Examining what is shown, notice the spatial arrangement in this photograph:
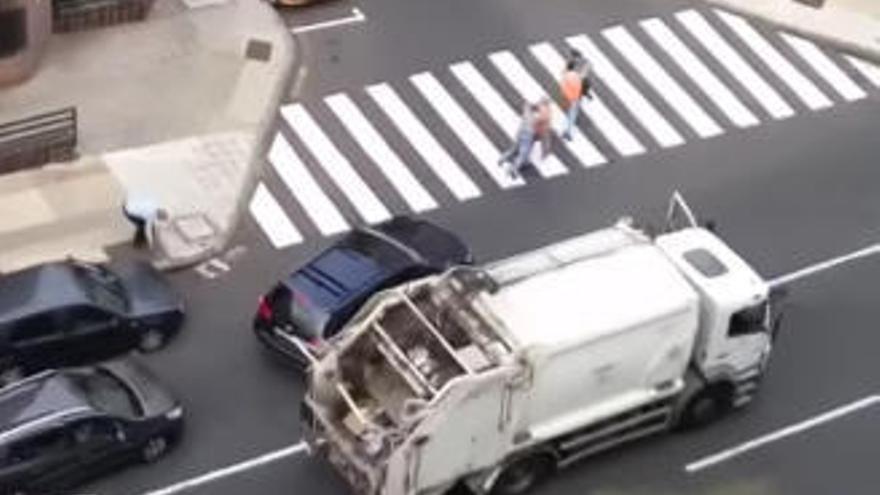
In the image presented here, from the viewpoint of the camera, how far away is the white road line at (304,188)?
34.6 metres

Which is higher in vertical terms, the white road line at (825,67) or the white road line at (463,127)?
the white road line at (825,67)

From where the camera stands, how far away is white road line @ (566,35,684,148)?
3731cm

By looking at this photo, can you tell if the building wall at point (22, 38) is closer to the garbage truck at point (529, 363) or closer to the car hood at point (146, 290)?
the car hood at point (146, 290)

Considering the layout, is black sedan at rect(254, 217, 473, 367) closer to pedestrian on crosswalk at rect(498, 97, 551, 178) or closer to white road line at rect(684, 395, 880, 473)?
pedestrian on crosswalk at rect(498, 97, 551, 178)

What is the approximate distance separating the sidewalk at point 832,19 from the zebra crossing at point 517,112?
0.26 m

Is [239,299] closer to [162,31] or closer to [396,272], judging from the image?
[396,272]

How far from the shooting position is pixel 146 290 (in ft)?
104

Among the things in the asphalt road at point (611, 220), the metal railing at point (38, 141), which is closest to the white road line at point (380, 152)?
the asphalt road at point (611, 220)

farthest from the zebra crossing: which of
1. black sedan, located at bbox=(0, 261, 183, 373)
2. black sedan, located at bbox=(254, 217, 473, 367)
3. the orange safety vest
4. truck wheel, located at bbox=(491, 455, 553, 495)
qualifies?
truck wheel, located at bbox=(491, 455, 553, 495)

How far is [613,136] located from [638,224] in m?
3.43

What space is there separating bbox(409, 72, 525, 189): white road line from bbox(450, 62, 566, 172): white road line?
1.57ft

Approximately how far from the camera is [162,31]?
128 ft

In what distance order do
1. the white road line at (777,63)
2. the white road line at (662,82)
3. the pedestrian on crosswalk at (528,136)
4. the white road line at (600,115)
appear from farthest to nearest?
1. the white road line at (777,63)
2. the white road line at (662,82)
3. the white road line at (600,115)
4. the pedestrian on crosswalk at (528,136)

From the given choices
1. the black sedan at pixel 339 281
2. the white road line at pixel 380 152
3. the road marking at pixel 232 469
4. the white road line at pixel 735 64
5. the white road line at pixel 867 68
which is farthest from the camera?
the white road line at pixel 867 68
